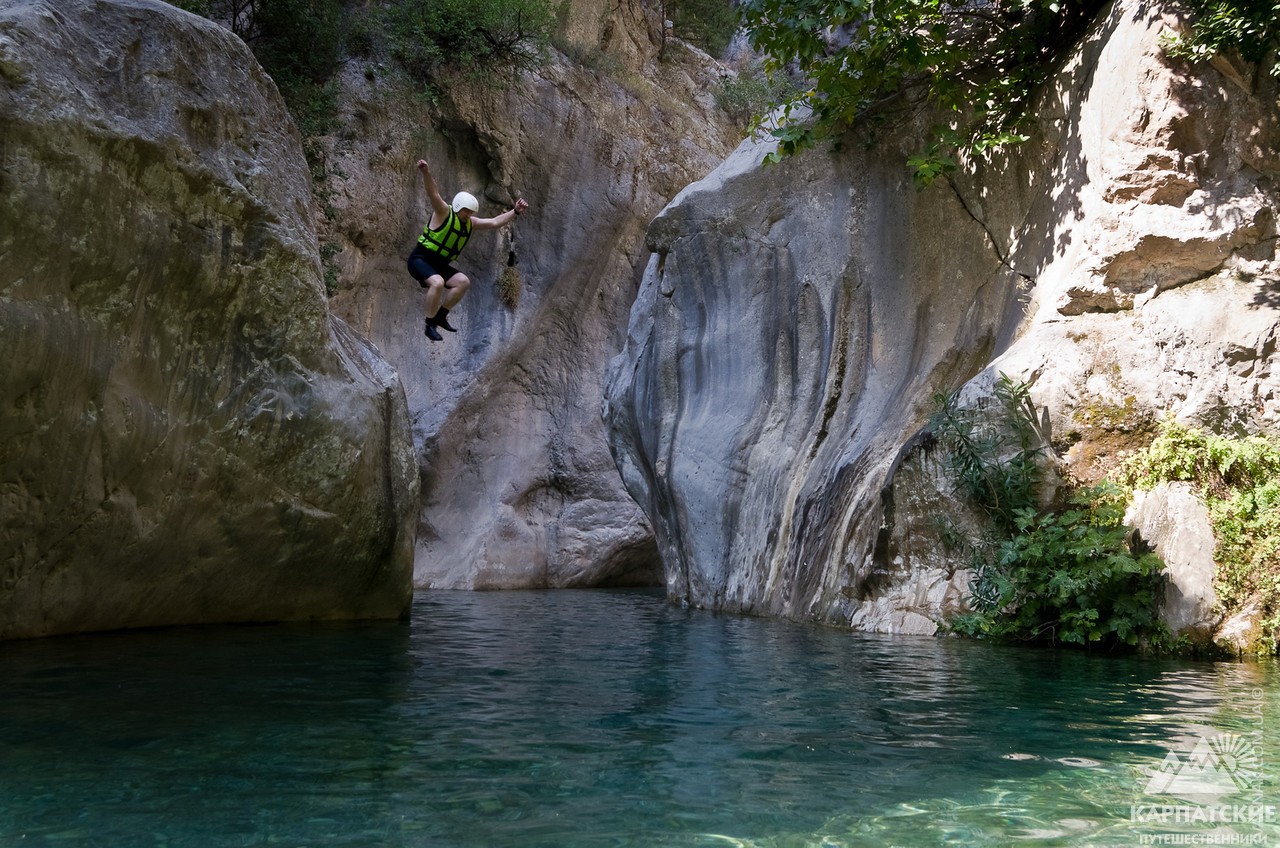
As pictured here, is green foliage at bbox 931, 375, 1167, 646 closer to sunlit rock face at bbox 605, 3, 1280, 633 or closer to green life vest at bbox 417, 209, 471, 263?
sunlit rock face at bbox 605, 3, 1280, 633

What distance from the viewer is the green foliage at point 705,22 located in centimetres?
2647

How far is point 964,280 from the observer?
434 inches

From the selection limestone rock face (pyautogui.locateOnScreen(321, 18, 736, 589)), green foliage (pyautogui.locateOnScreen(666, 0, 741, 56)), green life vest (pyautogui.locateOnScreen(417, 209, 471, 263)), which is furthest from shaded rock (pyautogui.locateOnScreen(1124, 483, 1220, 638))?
green foliage (pyautogui.locateOnScreen(666, 0, 741, 56))

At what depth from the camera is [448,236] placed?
11562mm

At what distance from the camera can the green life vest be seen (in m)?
11.5

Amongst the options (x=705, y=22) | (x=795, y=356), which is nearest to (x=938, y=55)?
(x=795, y=356)

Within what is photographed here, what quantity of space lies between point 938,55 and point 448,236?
5.30 m

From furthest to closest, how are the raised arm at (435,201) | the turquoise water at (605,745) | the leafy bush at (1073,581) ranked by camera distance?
1. the raised arm at (435,201)
2. the leafy bush at (1073,581)
3. the turquoise water at (605,745)

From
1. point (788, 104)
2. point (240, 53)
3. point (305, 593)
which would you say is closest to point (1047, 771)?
point (305, 593)

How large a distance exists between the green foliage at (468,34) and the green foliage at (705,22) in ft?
26.2

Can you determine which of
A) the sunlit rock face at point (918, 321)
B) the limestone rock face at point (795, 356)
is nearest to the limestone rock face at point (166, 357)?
the limestone rock face at point (795, 356)

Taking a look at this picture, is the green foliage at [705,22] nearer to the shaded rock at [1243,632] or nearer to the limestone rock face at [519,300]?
the limestone rock face at [519,300]

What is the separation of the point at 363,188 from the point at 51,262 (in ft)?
39.0

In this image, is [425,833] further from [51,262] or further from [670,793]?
[51,262]
